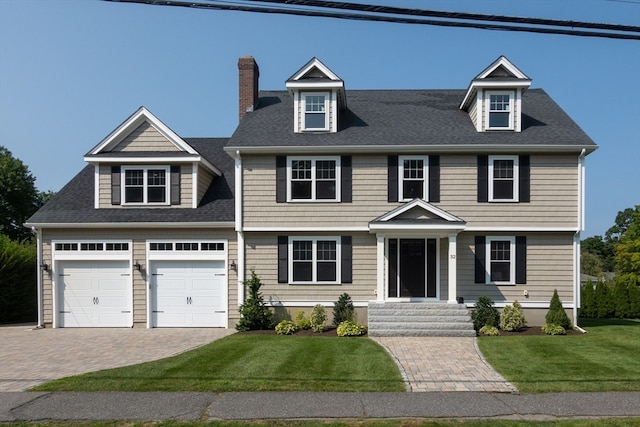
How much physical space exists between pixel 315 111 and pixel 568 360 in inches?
444

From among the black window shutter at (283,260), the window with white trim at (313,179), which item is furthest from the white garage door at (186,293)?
the window with white trim at (313,179)

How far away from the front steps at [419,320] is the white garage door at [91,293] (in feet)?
30.0

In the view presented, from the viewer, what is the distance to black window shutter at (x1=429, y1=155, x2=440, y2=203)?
54.9 ft

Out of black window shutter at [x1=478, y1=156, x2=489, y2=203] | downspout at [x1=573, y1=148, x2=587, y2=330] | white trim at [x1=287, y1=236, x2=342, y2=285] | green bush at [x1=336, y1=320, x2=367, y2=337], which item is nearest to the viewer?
green bush at [x1=336, y1=320, x2=367, y2=337]

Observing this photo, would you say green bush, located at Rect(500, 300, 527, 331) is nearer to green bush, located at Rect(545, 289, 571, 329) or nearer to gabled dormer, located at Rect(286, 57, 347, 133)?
green bush, located at Rect(545, 289, 571, 329)

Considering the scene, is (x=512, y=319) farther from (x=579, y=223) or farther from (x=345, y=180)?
(x=345, y=180)

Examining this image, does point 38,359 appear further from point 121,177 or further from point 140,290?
point 121,177

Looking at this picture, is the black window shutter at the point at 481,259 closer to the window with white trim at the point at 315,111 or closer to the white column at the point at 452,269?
the white column at the point at 452,269

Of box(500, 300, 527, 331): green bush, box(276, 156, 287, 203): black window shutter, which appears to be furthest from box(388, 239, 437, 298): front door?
box(276, 156, 287, 203): black window shutter

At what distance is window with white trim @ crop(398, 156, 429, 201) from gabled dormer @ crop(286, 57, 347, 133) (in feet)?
9.26

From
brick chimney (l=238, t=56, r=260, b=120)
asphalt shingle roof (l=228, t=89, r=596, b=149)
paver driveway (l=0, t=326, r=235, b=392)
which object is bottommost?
paver driveway (l=0, t=326, r=235, b=392)

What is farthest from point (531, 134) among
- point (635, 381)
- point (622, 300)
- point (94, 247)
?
point (94, 247)

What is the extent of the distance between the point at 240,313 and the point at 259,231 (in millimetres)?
2894

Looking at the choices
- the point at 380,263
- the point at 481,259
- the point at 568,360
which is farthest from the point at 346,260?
the point at 568,360
